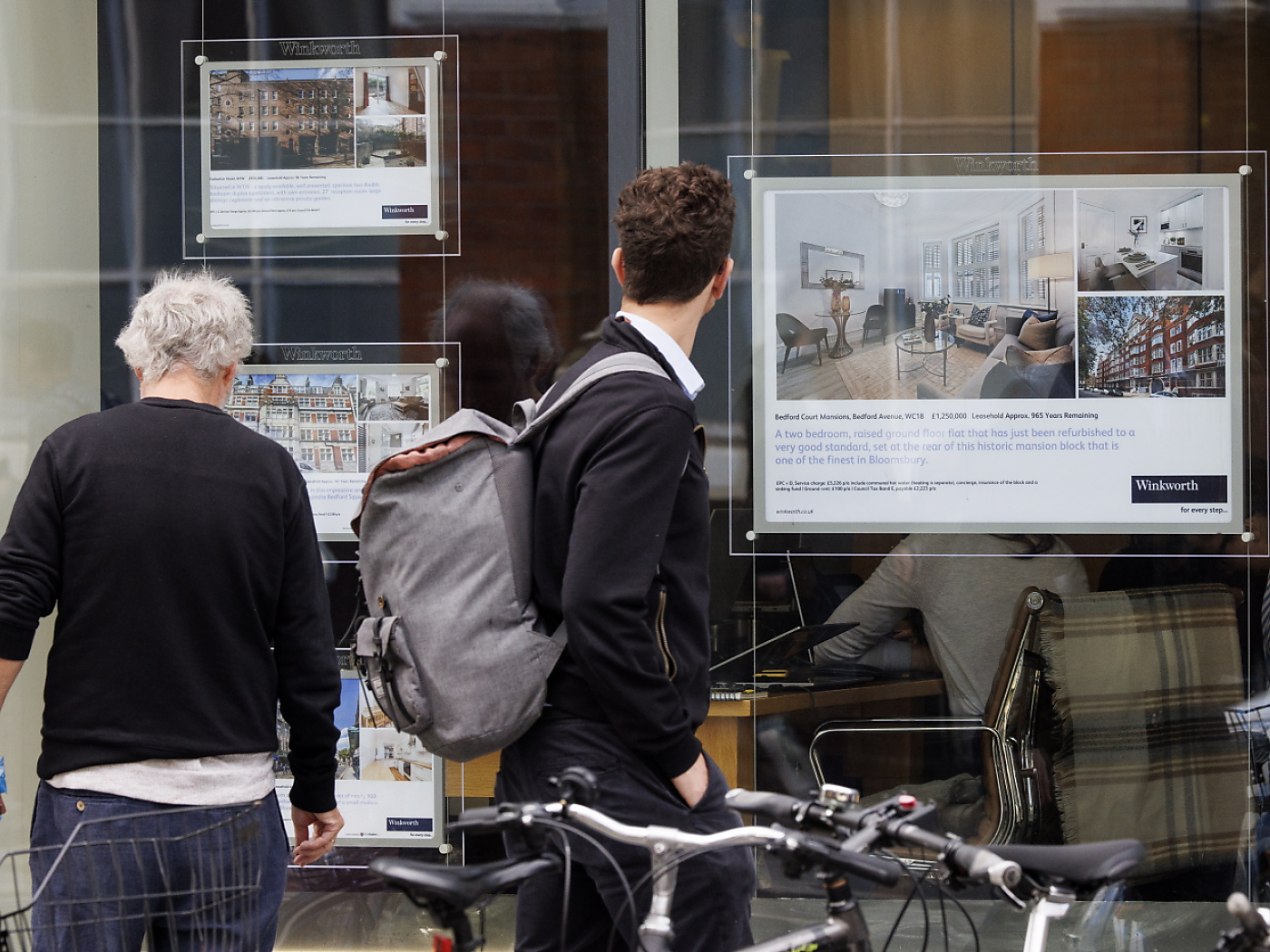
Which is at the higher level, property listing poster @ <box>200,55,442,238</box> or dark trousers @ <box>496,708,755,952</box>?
property listing poster @ <box>200,55,442,238</box>

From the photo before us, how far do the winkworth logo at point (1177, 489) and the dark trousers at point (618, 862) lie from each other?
2.12 m

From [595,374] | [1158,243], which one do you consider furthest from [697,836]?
[1158,243]

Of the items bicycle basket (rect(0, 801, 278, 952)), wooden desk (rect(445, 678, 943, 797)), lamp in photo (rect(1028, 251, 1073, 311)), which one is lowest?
wooden desk (rect(445, 678, 943, 797))

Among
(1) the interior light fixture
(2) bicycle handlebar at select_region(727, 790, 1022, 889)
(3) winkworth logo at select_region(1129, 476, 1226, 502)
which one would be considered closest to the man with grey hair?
(2) bicycle handlebar at select_region(727, 790, 1022, 889)

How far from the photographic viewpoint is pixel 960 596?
3.90 metres

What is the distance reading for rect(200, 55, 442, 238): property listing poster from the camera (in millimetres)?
4051

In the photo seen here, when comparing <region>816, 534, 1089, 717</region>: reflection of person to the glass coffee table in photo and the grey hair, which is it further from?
the grey hair

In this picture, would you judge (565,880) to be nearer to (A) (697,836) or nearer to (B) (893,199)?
(A) (697,836)

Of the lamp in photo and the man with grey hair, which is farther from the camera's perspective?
the lamp in photo

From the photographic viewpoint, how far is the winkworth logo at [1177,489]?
3.84 meters

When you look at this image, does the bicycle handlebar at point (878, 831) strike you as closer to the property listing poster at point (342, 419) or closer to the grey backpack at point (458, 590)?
the grey backpack at point (458, 590)

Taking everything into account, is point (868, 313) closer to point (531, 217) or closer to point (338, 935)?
point (531, 217)

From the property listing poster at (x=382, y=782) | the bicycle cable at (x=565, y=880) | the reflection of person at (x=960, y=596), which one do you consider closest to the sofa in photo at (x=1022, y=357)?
the reflection of person at (x=960, y=596)

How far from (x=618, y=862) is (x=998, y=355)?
229cm
